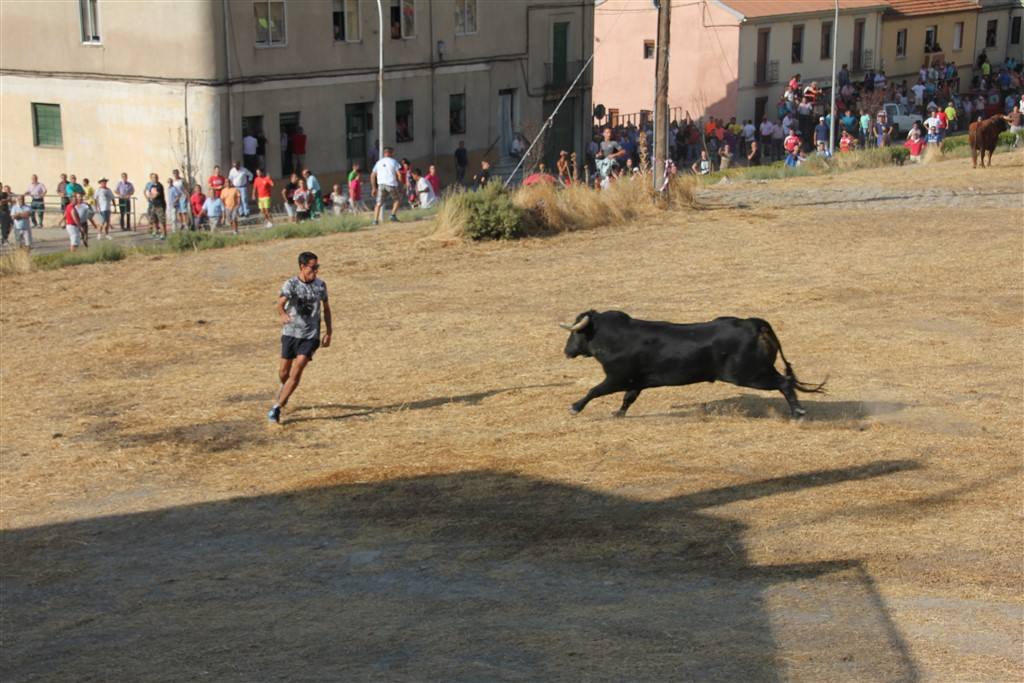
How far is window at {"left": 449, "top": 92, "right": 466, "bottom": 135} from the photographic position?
143ft

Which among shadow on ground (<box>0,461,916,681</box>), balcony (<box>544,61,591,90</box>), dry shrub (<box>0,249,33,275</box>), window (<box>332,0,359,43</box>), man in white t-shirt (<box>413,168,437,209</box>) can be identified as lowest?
shadow on ground (<box>0,461,916,681</box>)

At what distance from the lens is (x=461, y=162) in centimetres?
4303

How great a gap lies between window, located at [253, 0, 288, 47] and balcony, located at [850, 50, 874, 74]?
2856cm

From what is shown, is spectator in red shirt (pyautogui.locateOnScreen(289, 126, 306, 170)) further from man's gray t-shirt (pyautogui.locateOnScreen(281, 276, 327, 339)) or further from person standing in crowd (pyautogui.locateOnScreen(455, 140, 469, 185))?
man's gray t-shirt (pyautogui.locateOnScreen(281, 276, 327, 339))

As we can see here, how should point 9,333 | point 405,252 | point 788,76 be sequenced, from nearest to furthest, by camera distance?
point 9,333
point 405,252
point 788,76

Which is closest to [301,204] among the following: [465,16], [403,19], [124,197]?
[124,197]

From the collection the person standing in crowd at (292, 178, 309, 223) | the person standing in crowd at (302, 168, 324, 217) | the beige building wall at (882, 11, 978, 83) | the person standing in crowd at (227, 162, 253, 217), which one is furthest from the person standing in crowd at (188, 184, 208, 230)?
the beige building wall at (882, 11, 978, 83)

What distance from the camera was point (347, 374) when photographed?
52.7ft

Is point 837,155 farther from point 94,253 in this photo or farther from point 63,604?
point 63,604

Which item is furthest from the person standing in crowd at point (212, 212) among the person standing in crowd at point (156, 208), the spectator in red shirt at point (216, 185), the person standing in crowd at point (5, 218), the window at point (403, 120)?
the window at point (403, 120)

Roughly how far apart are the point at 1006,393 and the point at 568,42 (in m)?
36.3

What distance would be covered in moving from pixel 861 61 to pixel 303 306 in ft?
163

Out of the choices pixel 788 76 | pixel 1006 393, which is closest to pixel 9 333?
pixel 1006 393

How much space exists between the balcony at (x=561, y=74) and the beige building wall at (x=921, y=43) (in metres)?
17.1
